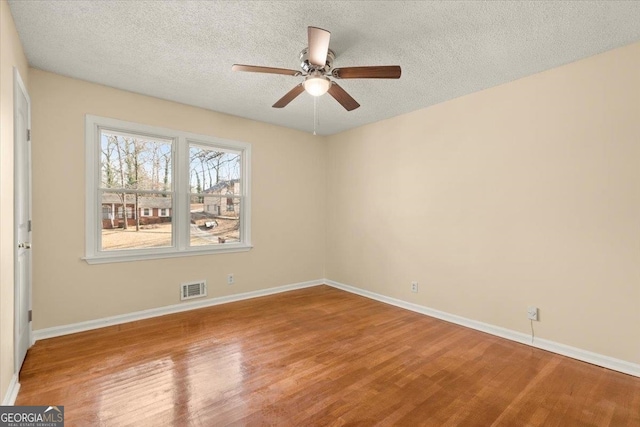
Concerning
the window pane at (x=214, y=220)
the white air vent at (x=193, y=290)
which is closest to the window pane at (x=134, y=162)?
the window pane at (x=214, y=220)

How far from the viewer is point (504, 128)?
126 inches

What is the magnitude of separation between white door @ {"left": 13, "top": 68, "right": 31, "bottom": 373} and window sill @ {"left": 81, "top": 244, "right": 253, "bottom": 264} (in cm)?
58

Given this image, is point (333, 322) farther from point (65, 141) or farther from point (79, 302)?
point (65, 141)

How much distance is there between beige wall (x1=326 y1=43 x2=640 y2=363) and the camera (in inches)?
99.3

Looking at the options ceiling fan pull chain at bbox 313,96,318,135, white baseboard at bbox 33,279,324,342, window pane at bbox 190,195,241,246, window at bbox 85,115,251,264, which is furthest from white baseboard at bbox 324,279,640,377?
ceiling fan pull chain at bbox 313,96,318,135

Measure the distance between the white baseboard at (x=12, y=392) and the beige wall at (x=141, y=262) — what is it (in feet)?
3.52

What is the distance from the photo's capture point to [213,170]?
14.1 feet

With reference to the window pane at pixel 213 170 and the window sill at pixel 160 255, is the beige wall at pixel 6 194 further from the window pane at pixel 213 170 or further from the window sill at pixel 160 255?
the window pane at pixel 213 170

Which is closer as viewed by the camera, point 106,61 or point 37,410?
point 37,410

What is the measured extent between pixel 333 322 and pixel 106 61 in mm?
3565

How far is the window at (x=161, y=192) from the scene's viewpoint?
3383 mm

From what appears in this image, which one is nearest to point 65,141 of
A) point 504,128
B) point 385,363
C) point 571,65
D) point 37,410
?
point 37,410

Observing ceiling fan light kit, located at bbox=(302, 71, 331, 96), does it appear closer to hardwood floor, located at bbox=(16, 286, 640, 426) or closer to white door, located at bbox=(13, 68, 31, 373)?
white door, located at bbox=(13, 68, 31, 373)

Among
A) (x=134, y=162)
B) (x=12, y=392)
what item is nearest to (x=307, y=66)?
(x=134, y=162)
